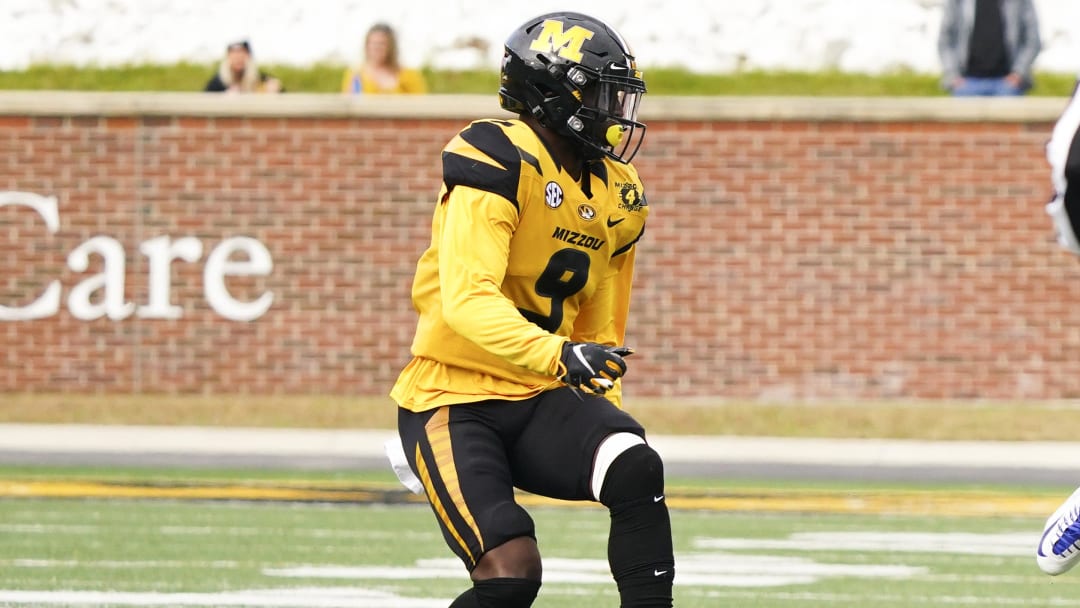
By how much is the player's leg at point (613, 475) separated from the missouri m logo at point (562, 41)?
0.87m

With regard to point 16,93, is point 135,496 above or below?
below

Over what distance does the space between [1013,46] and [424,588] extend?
1009cm

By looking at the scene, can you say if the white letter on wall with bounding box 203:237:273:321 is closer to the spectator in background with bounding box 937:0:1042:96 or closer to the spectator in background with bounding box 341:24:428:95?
the spectator in background with bounding box 341:24:428:95

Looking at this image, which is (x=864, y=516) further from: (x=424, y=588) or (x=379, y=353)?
(x=379, y=353)

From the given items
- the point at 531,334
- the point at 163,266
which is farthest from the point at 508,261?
the point at 163,266

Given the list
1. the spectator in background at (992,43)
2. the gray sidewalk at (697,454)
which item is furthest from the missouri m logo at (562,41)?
the spectator in background at (992,43)

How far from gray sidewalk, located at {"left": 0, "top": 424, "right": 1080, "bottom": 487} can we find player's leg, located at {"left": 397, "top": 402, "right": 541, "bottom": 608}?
7.44m

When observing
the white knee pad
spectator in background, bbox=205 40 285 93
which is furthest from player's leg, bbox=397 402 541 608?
spectator in background, bbox=205 40 285 93

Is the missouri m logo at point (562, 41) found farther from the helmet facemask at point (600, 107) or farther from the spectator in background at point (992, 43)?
the spectator in background at point (992, 43)

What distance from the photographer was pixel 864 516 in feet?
34.8

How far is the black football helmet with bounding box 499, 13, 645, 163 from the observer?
17.3ft

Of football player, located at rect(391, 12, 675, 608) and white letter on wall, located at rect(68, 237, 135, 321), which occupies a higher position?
football player, located at rect(391, 12, 675, 608)

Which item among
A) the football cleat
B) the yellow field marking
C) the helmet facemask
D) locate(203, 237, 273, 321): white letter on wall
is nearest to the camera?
the helmet facemask

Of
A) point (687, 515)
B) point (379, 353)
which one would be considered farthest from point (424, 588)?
point (379, 353)
